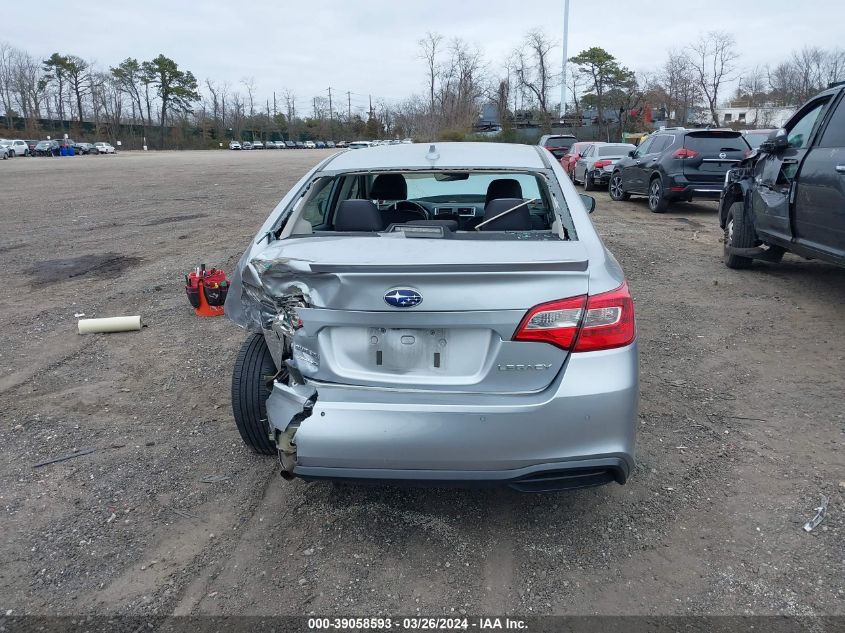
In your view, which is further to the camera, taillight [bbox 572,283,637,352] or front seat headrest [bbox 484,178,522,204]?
front seat headrest [bbox 484,178,522,204]

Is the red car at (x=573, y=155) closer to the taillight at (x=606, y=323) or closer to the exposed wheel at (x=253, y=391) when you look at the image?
the exposed wheel at (x=253, y=391)

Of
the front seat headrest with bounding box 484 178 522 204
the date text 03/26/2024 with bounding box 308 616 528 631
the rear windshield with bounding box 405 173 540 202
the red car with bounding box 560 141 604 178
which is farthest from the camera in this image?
the red car with bounding box 560 141 604 178

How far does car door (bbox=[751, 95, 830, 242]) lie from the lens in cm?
623

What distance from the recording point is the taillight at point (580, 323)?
2.49 meters

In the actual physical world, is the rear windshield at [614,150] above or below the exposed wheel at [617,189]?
above

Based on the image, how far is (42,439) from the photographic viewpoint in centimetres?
389

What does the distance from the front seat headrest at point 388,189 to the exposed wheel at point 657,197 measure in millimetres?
9738

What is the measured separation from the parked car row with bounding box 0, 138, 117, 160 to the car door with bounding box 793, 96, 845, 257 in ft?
190

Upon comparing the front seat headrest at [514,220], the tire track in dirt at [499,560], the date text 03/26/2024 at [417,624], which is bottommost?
the date text 03/26/2024 at [417,624]

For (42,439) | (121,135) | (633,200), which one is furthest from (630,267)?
(121,135)

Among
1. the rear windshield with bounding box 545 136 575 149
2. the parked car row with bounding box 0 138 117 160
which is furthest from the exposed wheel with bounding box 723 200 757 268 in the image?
the parked car row with bounding box 0 138 117 160

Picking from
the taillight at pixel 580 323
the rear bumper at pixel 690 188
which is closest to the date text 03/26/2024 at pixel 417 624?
the taillight at pixel 580 323

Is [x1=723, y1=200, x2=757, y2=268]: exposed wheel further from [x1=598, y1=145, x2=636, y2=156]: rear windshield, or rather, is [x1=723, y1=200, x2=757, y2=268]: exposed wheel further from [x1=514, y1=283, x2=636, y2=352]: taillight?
[x1=598, y1=145, x2=636, y2=156]: rear windshield

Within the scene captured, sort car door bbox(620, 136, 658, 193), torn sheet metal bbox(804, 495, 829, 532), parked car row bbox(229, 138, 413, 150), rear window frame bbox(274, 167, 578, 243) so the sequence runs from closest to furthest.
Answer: torn sheet metal bbox(804, 495, 829, 532)
rear window frame bbox(274, 167, 578, 243)
car door bbox(620, 136, 658, 193)
parked car row bbox(229, 138, 413, 150)
